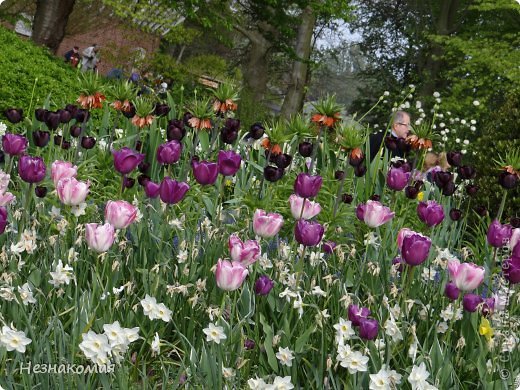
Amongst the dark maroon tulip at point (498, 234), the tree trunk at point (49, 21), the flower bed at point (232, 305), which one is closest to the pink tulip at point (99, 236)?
the flower bed at point (232, 305)

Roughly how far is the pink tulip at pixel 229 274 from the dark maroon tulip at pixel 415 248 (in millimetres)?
612

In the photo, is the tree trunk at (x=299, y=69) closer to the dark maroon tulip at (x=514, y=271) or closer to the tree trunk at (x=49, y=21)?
the tree trunk at (x=49, y=21)

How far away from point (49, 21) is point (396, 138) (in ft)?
39.7

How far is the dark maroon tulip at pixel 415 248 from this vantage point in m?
2.54

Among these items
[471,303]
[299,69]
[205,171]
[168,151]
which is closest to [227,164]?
[205,171]

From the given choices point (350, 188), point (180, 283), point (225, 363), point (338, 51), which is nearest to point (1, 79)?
point (350, 188)

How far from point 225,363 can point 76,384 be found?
50 centimetres

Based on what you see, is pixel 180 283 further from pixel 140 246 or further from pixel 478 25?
pixel 478 25

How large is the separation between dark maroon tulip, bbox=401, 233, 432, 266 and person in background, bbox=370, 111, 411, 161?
2.13m

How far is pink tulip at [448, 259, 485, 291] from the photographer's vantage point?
2.53 metres

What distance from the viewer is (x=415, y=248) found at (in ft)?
8.36

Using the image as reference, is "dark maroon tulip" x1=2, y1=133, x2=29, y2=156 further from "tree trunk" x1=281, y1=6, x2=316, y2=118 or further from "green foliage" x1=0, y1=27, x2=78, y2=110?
"tree trunk" x1=281, y1=6, x2=316, y2=118

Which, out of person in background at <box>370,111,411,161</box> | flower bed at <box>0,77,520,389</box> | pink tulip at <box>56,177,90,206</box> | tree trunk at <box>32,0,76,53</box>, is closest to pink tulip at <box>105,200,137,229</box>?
flower bed at <box>0,77,520,389</box>

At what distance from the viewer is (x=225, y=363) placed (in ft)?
7.88
